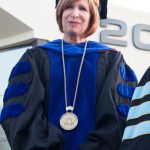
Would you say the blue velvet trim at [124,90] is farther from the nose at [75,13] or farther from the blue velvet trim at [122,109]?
the nose at [75,13]

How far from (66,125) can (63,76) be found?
29 centimetres

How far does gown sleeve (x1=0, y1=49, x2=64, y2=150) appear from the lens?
2.27 m

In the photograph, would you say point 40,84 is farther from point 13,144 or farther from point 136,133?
point 136,133

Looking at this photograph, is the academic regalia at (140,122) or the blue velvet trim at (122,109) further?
the blue velvet trim at (122,109)

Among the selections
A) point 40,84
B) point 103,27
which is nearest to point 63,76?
point 40,84

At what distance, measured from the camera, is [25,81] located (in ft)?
7.99

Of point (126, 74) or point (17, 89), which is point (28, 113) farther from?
point (126, 74)

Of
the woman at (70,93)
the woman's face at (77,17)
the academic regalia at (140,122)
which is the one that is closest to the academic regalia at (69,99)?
the woman at (70,93)

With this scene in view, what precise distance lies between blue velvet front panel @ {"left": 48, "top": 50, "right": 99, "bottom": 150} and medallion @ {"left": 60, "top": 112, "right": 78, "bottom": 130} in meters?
0.03

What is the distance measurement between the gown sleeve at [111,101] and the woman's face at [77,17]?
211mm

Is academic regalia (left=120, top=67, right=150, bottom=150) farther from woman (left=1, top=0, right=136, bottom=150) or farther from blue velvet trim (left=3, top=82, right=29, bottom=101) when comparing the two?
blue velvet trim (left=3, top=82, right=29, bottom=101)

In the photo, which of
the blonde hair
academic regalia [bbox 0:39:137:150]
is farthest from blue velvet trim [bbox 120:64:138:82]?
the blonde hair

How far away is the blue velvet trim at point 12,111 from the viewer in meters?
2.36

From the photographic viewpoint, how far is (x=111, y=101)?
2.36 meters
